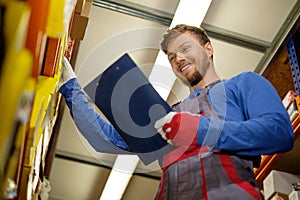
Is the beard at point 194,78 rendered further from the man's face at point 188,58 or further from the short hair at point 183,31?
the short hair at point 183,31

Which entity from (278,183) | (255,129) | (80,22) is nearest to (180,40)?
(80,22)

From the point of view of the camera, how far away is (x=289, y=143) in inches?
59.3

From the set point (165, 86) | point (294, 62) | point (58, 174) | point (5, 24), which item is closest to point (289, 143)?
point (5, 24)

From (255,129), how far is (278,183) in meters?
1.50

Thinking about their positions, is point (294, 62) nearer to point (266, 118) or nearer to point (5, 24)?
point (266, 118)

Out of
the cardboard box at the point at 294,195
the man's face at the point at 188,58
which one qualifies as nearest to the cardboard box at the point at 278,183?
the cardboard box at the point at 294,195

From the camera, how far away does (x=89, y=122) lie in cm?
178

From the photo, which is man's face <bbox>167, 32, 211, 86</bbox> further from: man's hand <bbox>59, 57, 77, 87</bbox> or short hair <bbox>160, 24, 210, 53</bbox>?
man's hand <bbox>59, 57, 77, 87</bbox>

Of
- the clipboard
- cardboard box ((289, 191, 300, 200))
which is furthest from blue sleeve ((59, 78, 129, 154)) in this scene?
cardboard box ((289, 191, 300, 200))

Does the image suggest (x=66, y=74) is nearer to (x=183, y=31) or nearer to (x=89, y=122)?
(x=89, y=122)

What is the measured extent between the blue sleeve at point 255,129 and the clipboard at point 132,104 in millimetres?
163

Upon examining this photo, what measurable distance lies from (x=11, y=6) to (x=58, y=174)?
4.11 meters

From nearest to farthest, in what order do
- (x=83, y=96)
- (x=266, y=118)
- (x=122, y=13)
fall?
(x=266, y=118) → (x=83, y=96) → (x=122, y=13)

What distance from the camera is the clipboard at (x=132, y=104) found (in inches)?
54.0
